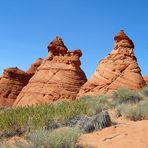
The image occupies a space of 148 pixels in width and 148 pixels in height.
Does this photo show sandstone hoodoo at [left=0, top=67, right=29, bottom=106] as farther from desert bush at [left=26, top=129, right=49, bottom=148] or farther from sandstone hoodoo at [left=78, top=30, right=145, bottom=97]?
desert bush at [left=26, top=129, right=49, bottom=148]

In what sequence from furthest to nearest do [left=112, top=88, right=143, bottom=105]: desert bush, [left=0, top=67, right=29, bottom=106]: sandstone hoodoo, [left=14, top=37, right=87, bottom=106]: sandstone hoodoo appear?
[left=0, top=67, right=29, bottom=106]: sandstone hoodoo, [left=14, top=37, right=87, bottom=106]: sandstone hoodoo, [left=112, top=88, right=143, bottom=105]: desert bush

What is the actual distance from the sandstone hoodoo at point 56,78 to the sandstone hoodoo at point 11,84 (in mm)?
5874

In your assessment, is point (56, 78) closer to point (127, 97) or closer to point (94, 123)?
point (127, 97)

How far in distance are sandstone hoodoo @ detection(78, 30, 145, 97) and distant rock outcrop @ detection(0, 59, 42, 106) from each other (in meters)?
14.2

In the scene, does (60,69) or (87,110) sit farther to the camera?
(60,69)

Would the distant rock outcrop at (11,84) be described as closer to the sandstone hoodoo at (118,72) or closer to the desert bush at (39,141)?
the sandstone hoodoo at (118,72)

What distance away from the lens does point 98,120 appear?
390 inches

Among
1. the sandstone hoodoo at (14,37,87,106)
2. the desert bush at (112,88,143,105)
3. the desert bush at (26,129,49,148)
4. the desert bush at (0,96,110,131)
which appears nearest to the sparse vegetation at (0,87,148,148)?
the desert bush at (0,96,110,131)

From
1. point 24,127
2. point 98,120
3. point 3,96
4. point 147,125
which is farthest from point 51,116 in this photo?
point 3,96

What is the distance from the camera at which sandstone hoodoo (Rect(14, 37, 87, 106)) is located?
34688mm

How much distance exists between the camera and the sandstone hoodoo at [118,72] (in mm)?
29778

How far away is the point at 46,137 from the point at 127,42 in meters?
26.3

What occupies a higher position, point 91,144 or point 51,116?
point 51,116

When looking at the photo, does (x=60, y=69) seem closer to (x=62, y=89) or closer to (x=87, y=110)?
(x=62, y=89)
